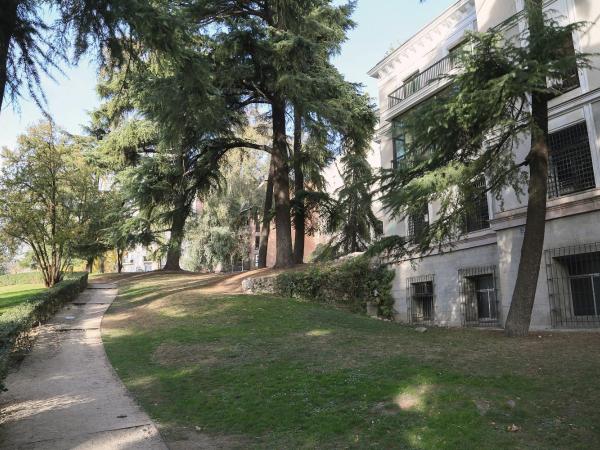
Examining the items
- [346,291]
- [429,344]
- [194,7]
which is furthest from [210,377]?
[194,7]

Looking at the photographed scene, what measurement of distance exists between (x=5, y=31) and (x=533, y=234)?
9.46 meters

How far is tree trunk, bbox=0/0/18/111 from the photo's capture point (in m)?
6.17

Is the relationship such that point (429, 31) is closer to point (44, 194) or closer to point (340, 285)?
point (340, 285)

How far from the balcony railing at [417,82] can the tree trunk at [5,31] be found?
13681 millimetres

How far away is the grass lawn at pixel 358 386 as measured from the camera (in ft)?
16.6

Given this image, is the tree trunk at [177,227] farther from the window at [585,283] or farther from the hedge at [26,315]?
the window at [585,283]

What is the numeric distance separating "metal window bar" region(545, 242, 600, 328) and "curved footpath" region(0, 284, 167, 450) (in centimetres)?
981

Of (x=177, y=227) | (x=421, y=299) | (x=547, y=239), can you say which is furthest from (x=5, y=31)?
(x=177, y=227)

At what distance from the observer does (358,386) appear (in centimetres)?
666

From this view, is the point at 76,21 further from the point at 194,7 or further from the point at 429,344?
the point at 194,7

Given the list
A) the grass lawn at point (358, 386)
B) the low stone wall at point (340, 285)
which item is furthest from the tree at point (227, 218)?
the grass lawn at point (358, 386)

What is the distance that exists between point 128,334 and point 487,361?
8.65 metres

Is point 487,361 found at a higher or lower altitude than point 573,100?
lower

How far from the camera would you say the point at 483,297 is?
566 inches
